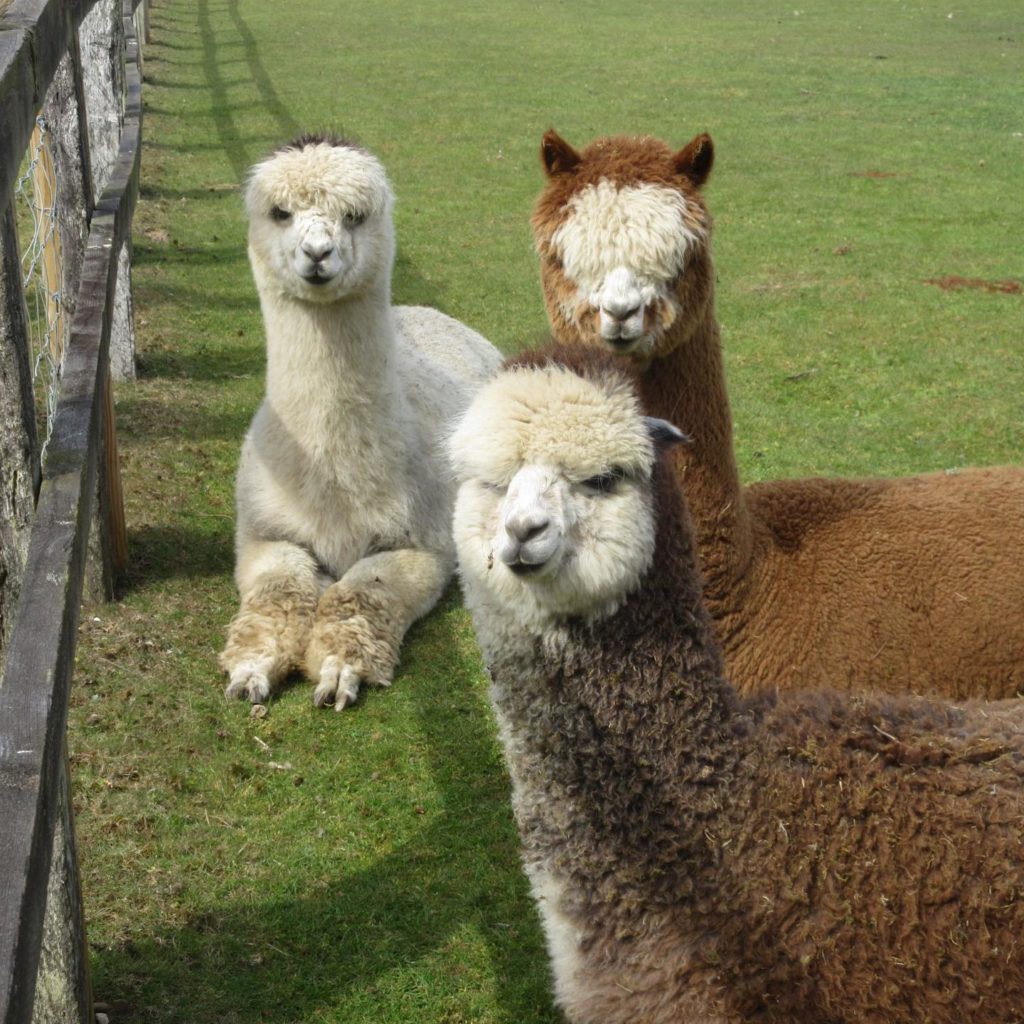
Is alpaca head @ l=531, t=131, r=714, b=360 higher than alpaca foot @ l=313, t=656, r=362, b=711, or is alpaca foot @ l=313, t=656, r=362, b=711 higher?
alpaca head @ l=531, t=131, r=714, b=360

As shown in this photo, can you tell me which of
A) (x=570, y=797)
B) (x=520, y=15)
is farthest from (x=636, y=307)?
(x=520, y=15)

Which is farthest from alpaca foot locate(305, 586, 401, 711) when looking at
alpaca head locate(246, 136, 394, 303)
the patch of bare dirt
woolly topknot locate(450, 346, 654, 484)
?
the patch of bare dirt

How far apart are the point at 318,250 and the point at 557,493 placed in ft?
9.67

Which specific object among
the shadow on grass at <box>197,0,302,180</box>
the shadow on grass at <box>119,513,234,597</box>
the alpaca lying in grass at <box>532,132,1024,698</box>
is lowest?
the shadow on grass at <box>197,0,302,180</box>

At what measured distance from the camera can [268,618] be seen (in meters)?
5.18

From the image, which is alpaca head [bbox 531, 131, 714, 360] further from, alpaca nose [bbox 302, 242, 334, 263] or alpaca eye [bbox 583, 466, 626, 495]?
alpaca nose [bbox 302, 242, 334, 263]

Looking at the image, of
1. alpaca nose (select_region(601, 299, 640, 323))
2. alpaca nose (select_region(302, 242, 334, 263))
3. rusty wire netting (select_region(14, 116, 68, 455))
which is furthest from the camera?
alpaca nose (select_region(302, 242, 334, 263))

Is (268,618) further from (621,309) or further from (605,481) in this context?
(605,481)

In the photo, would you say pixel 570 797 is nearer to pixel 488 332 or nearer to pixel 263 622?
pixel 263 622

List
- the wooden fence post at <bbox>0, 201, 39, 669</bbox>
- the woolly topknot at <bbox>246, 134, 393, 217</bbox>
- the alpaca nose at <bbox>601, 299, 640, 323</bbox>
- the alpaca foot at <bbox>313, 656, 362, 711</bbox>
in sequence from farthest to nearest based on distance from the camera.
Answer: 1. the woolly topknot at <bbox>246, 134, 393, 217</bbox>
2. the alpaca foot at <bbox>313, 656, 362, 711</bbox>
3. the alpaca nose at <bbox>601, 299, 640, 323</bbox>
4. the wooden fence post at <bbox>0, 201, 39, 669</bbox>

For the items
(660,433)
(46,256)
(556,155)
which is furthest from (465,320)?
(660,433)

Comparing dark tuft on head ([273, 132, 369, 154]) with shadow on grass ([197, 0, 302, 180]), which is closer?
dark tuft on head ([273, 132, 369, 154])

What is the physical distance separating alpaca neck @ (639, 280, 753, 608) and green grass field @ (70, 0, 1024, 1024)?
0.89 m

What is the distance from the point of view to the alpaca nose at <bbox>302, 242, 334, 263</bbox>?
16.8 feet
